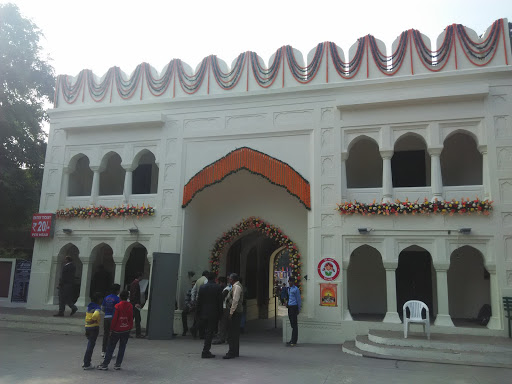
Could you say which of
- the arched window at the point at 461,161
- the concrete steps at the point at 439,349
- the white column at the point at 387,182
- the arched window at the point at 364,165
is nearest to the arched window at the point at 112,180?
the arched window at the point at 364,165

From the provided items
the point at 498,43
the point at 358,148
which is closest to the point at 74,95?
the point at 358,148

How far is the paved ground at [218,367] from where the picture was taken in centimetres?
676

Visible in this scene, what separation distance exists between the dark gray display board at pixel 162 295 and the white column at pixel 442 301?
699cm

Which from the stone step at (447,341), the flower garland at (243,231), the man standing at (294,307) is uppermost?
the flower garland at (243,231)

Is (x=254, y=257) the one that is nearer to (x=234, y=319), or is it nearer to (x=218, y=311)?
(x=218, y=311)

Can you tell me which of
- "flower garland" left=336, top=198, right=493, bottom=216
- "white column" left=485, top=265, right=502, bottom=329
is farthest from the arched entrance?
"white column" left=485, top=265, right=502, bottom=329

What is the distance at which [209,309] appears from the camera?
8438 mm

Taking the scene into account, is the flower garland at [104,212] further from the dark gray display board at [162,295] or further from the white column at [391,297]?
the white column at [391,297]

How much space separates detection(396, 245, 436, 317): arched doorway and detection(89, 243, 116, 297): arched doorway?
31.4 ft

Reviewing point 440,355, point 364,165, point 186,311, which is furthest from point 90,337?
point 364,165

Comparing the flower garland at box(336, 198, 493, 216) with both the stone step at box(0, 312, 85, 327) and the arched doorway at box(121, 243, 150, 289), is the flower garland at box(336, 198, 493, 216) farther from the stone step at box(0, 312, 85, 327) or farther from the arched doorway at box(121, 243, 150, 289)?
the stone step at box(0, 312, 85, 327)

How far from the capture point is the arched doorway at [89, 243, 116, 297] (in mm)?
14714

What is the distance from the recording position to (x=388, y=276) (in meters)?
11.4

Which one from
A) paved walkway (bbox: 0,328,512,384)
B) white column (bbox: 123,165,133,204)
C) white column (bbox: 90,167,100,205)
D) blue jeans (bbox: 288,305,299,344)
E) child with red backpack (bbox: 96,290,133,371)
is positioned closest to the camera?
paved walkway (bbox: 0,328,512,384)
